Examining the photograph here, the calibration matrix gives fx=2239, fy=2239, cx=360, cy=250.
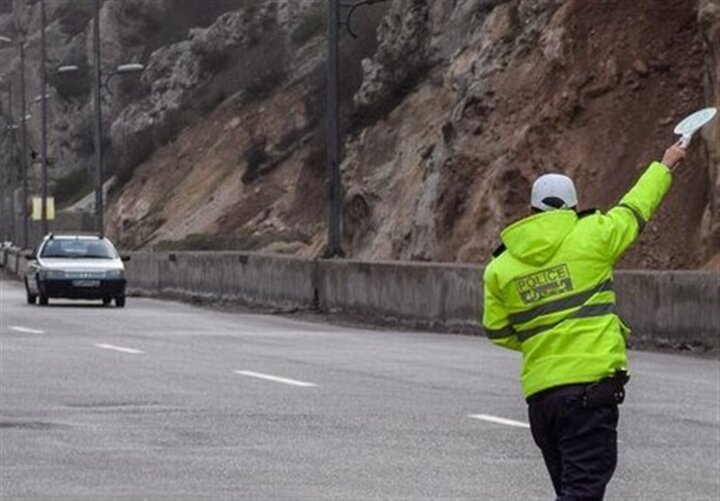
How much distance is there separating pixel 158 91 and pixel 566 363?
3410 inches

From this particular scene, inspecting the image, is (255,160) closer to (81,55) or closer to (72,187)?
(72,187)

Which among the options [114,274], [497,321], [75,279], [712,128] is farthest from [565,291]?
[75,279]

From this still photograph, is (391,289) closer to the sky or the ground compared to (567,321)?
closer to the ground

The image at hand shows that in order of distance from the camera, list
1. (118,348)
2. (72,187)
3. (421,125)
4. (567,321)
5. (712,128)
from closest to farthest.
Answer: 1. (567,321)
2. (118,348)
3. (712,128)
4. (421,125)
5. (72,187)

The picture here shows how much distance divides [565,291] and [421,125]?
4831cm

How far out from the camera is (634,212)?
9133 millimetres

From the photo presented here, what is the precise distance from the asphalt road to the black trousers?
3.83 meters

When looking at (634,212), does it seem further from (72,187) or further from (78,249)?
(72,187)

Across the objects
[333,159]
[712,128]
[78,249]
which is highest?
[712,128]

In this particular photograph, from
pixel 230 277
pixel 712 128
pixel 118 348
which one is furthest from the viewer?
pixel 230 277

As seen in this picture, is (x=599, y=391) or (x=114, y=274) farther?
(x=114, y=274)

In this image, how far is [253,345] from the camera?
28.1 m

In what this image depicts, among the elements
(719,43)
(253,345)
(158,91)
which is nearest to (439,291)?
(253,345)

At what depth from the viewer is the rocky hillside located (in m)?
40.0
